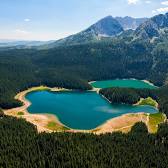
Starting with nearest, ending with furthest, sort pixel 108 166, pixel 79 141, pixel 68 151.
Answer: pixel 108 166 < pixel 68 151 < pixel 79 141

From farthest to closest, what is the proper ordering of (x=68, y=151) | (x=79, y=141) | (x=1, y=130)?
1. (x=1, y=130)
2. (x=79, y=141)
3. (x=68, y=151)

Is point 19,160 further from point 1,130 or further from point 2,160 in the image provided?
point 1,130

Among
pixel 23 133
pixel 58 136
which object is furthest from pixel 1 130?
pixel 58 136

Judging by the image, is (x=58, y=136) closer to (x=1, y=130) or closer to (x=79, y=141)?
(x=79, y=141)

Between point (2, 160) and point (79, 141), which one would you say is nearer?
point (2, 160)

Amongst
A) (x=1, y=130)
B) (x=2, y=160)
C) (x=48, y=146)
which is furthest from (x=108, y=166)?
(x=1, y=130)

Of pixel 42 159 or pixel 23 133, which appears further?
pixel 23 133

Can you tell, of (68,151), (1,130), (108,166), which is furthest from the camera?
(1,130)

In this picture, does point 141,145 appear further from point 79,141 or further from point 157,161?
point 79,141

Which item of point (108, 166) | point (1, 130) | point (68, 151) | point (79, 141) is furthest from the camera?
point (1, 130)
